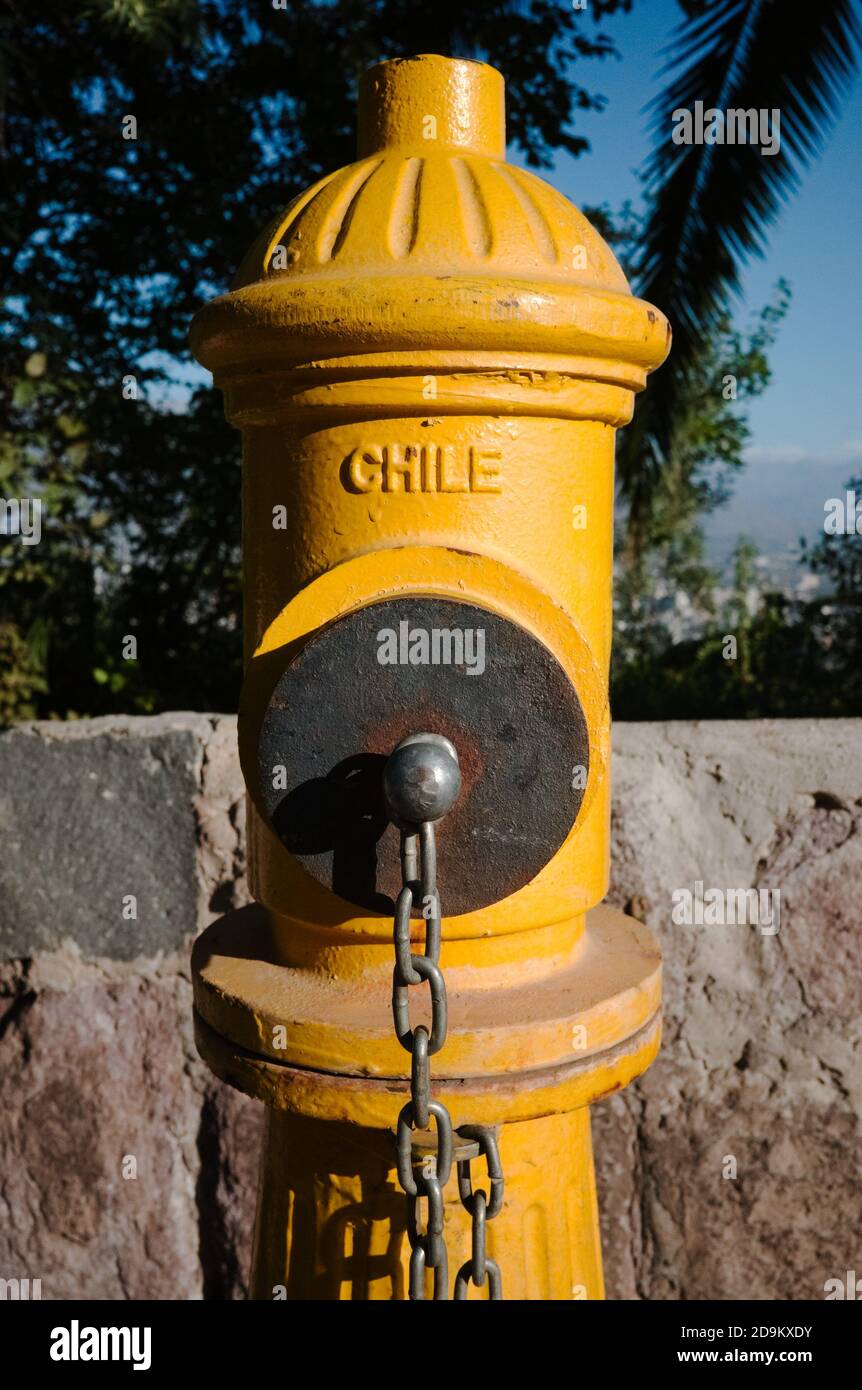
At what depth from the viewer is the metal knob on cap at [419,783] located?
3.27 feet

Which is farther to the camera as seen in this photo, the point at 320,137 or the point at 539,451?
the point at 320,137

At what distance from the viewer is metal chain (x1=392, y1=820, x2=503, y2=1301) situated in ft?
3.27

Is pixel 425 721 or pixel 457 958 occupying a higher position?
pixel 425 721

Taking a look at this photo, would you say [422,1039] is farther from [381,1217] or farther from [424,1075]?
[381,1217]

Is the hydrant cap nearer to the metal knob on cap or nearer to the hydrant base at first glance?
the metal knob on cap

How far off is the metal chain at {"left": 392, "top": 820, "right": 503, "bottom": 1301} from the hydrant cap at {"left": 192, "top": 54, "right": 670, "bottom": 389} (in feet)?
1.64

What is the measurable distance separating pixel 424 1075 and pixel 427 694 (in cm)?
36

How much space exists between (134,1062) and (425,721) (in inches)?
49.4

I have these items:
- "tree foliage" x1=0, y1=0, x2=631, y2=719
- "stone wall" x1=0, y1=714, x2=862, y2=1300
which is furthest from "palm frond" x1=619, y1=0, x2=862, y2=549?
"stone wall" x1=0, y1=714, x2=862, y2=1300

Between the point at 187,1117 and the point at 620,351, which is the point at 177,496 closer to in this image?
the point at 187,1117

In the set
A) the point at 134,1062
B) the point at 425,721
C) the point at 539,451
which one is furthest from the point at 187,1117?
the point at 539,451

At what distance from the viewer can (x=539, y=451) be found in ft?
3.85
